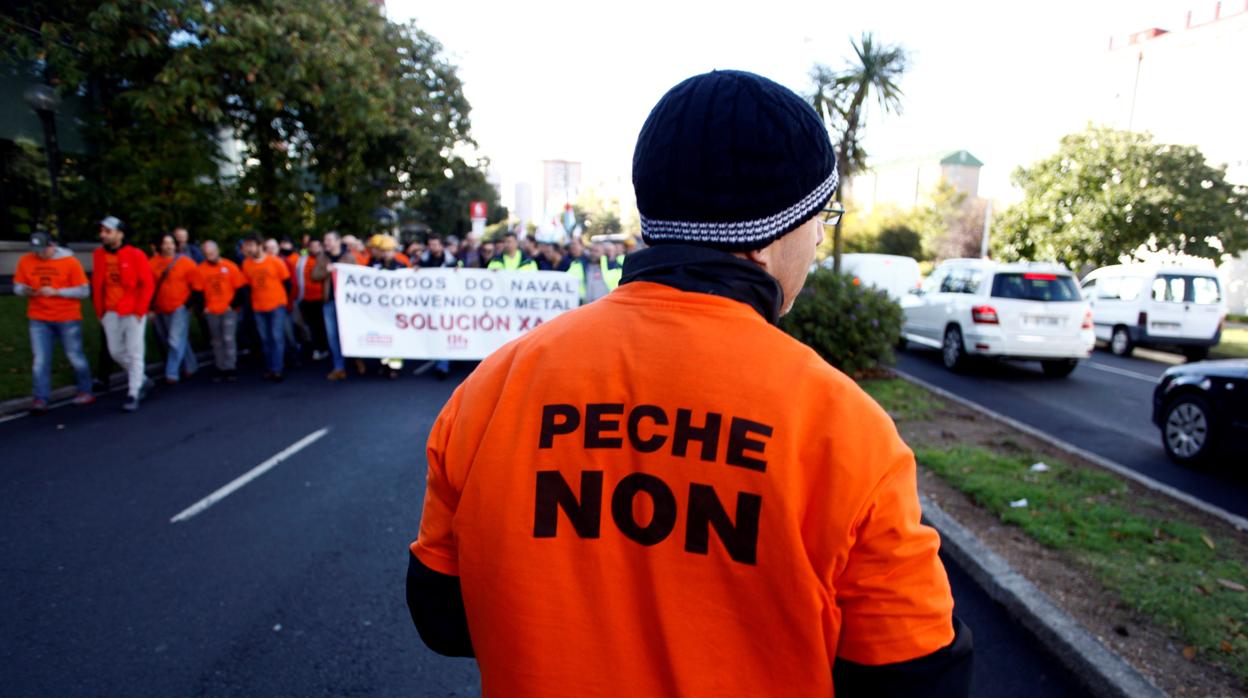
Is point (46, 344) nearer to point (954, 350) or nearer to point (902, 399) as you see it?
point (902, 399)

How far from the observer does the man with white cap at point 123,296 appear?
835 centimetres

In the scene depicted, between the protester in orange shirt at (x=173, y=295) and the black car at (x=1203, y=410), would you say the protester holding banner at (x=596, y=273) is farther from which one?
the black car at (x=1203, y=410)

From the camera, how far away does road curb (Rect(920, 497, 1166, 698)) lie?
3.27 metres

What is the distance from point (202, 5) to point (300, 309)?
5.07m

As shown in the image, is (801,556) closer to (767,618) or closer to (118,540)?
(767,618)

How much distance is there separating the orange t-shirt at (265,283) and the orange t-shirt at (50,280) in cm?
252

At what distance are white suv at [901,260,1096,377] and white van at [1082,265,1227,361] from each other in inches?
162

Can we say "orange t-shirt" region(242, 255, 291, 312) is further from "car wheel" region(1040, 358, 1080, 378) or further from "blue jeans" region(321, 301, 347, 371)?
"car wheel" region(1040, 358, 1080, 378)

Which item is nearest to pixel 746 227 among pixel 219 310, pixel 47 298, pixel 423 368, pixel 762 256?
pixel 762 256

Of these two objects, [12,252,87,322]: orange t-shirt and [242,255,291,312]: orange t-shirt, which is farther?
[242,255,291,312]: orange t-shirt

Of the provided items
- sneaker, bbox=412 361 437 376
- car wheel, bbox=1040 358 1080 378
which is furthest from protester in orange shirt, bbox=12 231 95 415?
car wheel, bbox=1040 358 1080 378

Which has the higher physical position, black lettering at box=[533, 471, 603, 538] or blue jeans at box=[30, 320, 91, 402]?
black lettering at box=[533, 471, 603, 538]

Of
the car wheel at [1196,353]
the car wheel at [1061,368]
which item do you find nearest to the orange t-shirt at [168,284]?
the car wheel at [1061,368]

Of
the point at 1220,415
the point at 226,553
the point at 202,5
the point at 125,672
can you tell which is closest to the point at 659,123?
the point at 125,672
